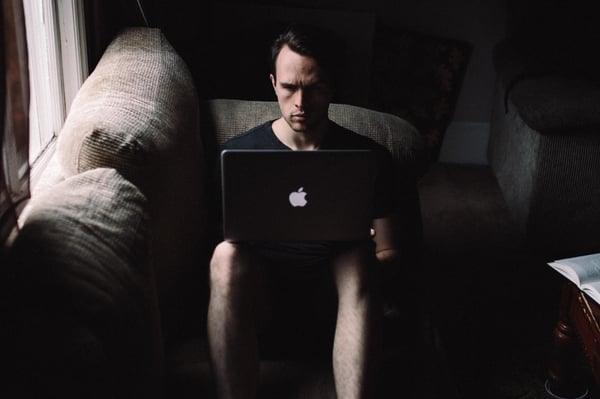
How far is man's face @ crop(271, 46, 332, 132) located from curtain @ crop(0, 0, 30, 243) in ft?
2.15

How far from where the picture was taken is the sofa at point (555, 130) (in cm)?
263

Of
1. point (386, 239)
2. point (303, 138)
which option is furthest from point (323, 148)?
point (386, 239)

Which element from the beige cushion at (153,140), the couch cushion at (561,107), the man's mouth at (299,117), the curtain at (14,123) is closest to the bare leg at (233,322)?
the beige cushion at (153,140)

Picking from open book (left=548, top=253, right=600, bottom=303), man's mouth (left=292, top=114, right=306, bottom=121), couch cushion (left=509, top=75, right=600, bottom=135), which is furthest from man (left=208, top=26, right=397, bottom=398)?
couch cushion (left=509, top=75, right=600, bottom=135)

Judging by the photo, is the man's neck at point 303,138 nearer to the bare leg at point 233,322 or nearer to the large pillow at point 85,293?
the bare leg at point 233,322

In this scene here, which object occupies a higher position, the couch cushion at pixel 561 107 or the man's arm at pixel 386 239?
the couch cushion at pixel 561 107

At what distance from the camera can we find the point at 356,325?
150cm

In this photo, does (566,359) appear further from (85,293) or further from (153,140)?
(85,293)

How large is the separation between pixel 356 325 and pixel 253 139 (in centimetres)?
54

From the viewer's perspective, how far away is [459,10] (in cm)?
357

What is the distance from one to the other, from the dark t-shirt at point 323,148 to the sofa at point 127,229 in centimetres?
6

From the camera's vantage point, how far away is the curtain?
42.2 inches

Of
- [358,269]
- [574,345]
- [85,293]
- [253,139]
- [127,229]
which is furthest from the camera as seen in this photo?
[574,345]

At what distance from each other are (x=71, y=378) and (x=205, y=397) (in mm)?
509
